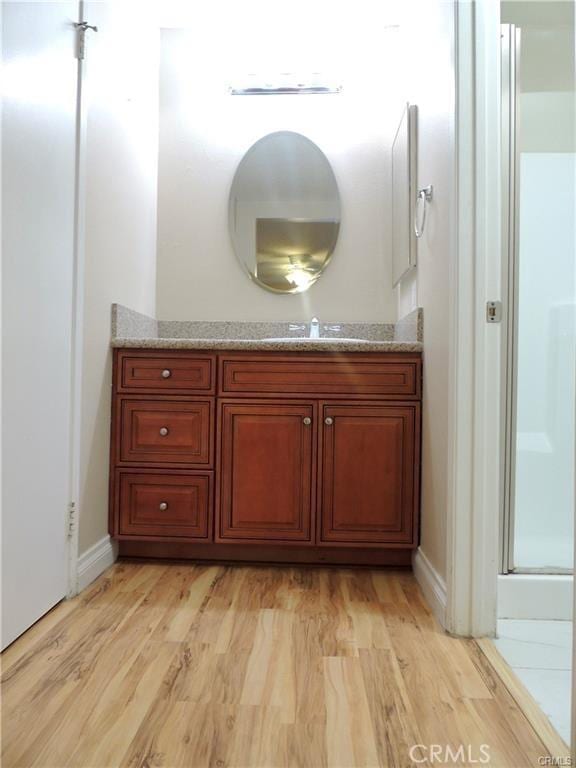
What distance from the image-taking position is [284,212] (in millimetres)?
2590

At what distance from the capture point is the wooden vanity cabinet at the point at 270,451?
6.35 feet

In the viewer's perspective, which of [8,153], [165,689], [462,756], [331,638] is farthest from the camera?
[331,638]

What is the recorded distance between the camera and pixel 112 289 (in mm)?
2014

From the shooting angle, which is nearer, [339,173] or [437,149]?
[437,149]

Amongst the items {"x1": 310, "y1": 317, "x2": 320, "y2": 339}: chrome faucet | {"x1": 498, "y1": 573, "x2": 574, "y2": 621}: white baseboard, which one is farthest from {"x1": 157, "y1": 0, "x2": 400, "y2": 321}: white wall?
{"x1": 498, "y1": 573, "x2": 574, "y2": 621}: white baseboard

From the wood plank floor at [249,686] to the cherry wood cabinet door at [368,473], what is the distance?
28cm

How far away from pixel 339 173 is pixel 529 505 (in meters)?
1.75

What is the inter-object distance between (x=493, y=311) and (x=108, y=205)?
143 centimetres

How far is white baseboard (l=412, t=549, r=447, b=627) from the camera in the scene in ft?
4.88

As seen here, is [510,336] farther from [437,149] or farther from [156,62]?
[156,62]

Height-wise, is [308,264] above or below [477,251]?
above

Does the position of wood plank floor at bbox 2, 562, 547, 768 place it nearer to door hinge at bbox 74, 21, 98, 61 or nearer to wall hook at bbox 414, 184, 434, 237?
wall hook at bbox 414, 184, 434, 237

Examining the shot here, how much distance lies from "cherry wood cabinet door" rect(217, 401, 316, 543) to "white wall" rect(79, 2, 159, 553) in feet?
1.53

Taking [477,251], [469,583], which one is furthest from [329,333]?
[469,583]
